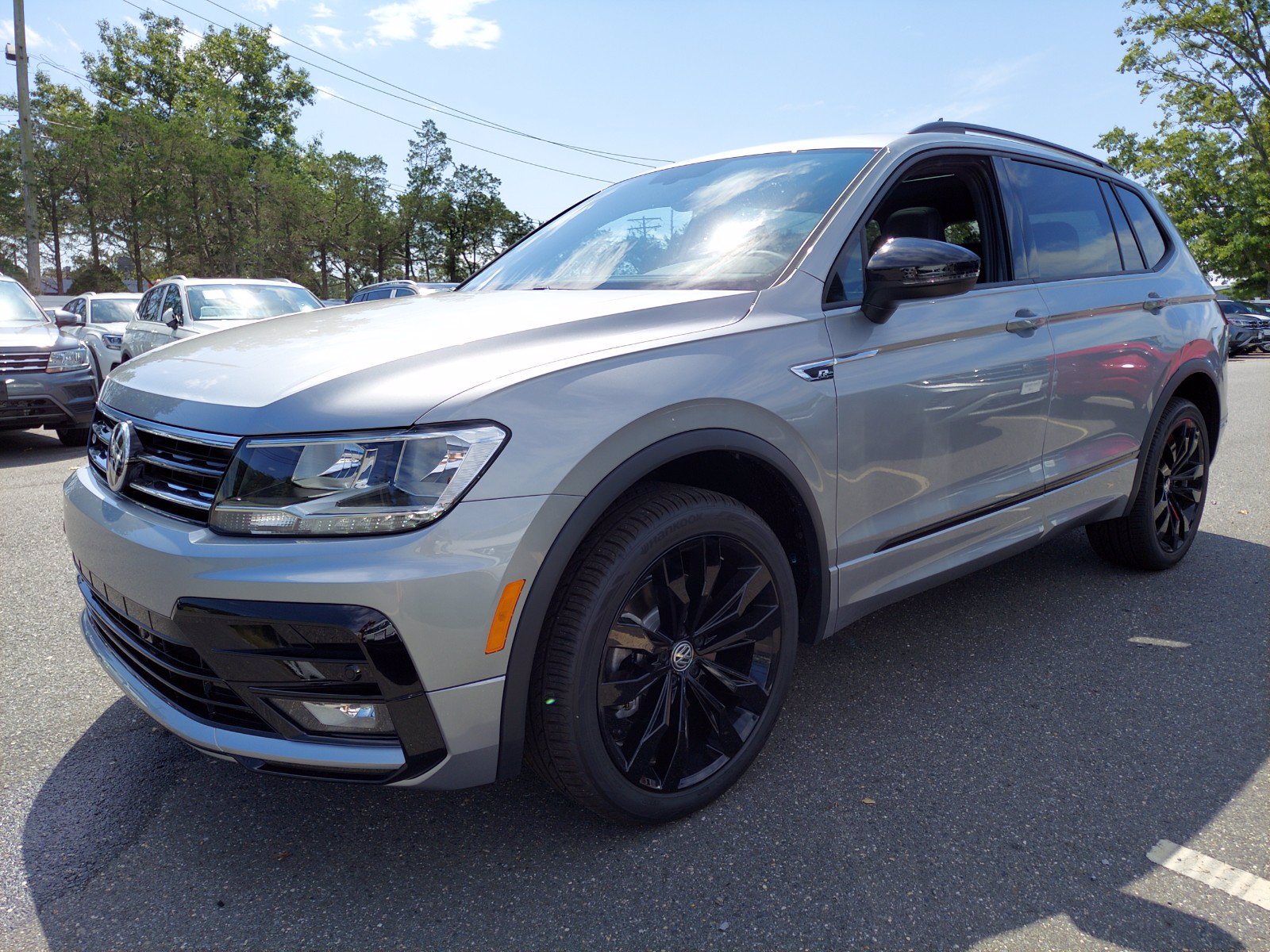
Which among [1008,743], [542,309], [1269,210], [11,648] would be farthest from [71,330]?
[1269,210]

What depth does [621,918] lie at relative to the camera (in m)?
1.92

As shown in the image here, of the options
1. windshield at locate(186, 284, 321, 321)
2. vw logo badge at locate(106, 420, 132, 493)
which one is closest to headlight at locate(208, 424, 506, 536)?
vw logo badge at locate(106, 420, 132, 493)

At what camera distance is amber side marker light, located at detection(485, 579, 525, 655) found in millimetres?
1817

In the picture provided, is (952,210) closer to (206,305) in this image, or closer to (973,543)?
(973,543)

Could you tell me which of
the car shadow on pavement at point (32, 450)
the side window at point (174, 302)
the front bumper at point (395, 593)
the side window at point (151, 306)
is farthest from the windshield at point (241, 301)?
the front bumper at point (395, 593)

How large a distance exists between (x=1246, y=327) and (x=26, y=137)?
33101 mm

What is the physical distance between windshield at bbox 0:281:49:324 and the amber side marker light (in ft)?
28.3

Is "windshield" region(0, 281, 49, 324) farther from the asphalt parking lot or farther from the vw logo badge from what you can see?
the vw logo badge

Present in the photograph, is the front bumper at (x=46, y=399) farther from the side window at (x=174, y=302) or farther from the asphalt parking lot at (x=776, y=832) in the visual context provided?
the asphalt parking lot at (x=776, y=832)

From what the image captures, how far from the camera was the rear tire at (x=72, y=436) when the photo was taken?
8.43 metres

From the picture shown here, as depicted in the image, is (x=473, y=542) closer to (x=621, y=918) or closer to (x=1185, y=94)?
(x=621, y=918)

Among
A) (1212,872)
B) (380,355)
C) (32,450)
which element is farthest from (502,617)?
(32,450)

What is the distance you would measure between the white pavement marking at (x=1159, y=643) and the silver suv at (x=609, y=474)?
0.54 m

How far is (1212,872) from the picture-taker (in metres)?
2.08
